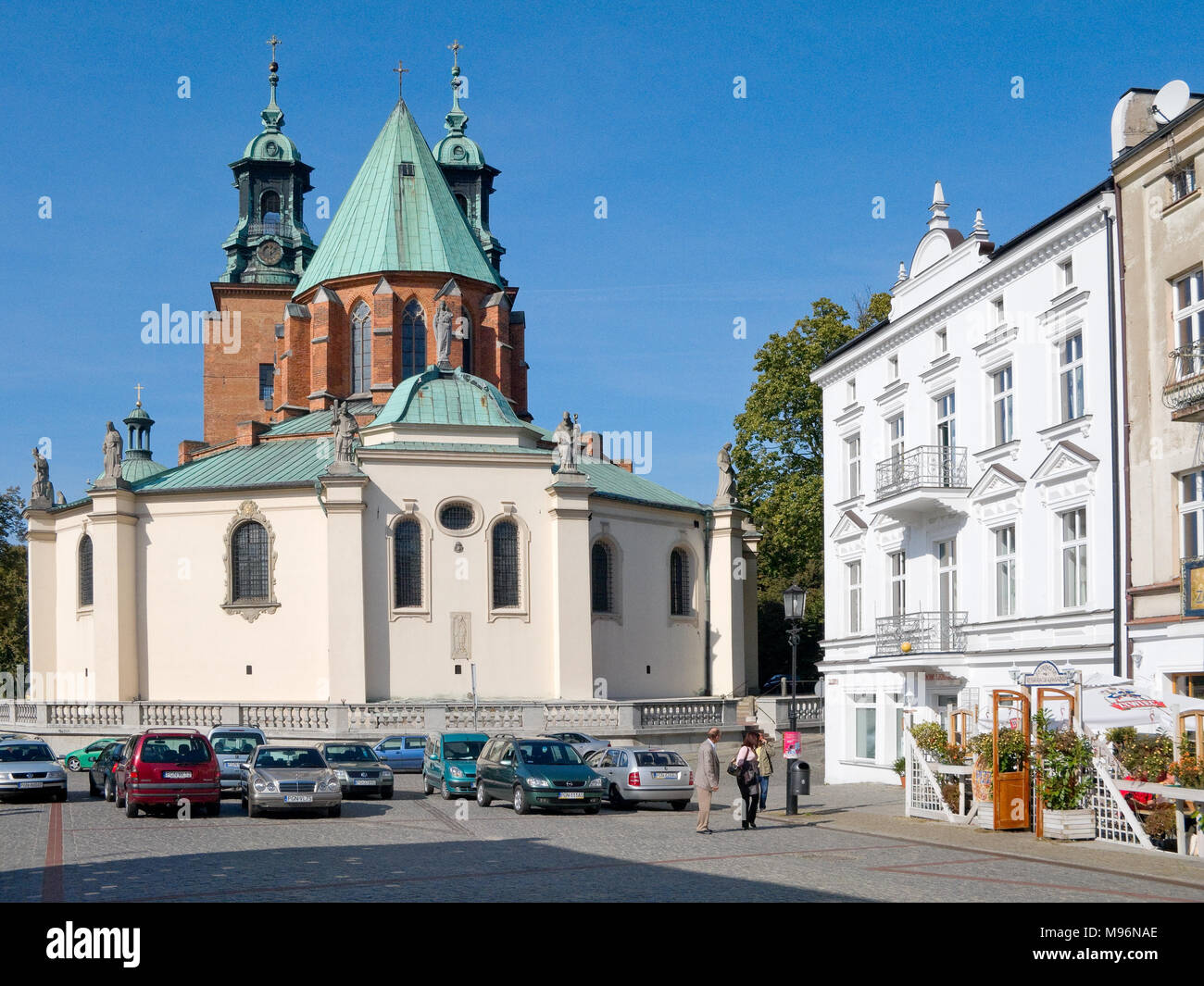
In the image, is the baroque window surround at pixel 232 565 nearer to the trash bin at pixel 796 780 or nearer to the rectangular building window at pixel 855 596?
the rectangular building window at pixel 855 596

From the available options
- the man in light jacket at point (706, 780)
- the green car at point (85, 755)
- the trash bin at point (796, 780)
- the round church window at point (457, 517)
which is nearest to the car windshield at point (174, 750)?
the man in light jacket at point (706, 780)

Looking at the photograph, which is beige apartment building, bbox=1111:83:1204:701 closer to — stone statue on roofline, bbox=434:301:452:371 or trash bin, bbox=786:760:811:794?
trash bin, bbox=786:760:811:794

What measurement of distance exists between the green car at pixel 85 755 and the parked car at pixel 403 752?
7.69 meters

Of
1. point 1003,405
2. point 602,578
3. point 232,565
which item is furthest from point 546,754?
point 232,565

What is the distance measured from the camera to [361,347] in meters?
60.5

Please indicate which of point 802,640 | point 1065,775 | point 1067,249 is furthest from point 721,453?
point 1065,775

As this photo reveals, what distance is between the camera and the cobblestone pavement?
15258 mm

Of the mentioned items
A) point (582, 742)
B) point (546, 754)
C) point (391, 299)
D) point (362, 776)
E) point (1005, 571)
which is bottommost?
point (582, 742)

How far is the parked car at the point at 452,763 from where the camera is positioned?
30.8 metres

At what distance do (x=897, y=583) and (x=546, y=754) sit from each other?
32.6 ft

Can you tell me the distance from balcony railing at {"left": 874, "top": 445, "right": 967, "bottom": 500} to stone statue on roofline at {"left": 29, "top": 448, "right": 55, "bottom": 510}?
3650 cm

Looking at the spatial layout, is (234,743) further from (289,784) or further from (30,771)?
(289,784)

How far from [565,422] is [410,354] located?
11049 millimetres

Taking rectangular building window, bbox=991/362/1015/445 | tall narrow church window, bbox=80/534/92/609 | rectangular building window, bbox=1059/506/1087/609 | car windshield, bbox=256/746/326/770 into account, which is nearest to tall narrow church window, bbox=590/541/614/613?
tall narrow church window, bbox=80/534/92/609
